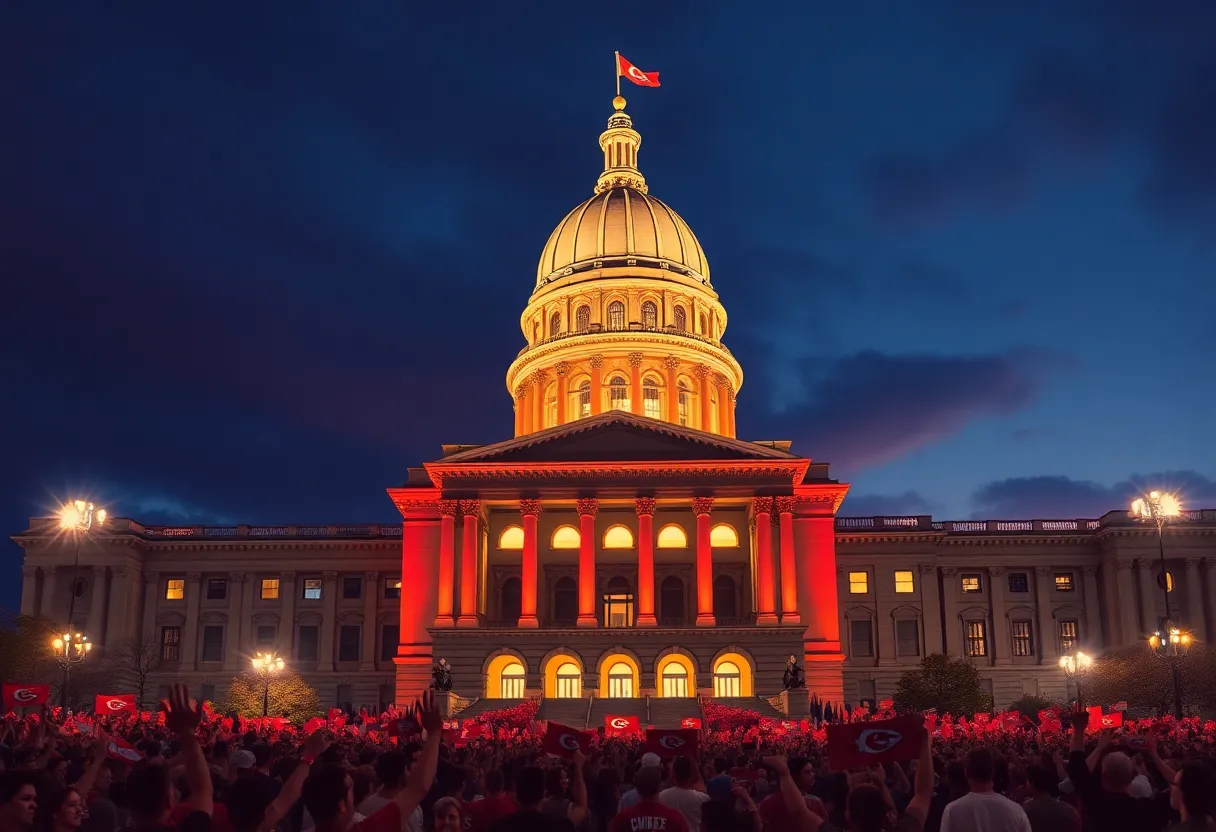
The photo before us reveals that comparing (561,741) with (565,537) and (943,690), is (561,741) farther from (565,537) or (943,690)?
(565,537)

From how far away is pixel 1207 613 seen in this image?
8675 cm

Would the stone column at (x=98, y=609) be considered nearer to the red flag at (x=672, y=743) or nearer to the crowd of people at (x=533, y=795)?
the crowd of people at (x=533, y=795)

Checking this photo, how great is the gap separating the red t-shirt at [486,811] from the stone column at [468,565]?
62.1m

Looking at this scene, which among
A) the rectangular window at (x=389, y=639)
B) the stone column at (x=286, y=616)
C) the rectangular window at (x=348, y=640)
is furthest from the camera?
the rectangular window at (x=348, y=640)

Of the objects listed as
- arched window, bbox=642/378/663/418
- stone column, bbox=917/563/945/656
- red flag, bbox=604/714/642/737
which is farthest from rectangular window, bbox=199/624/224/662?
red flag, bbox=604/714/642/737

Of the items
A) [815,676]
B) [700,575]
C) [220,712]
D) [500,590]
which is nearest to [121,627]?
[220,712]

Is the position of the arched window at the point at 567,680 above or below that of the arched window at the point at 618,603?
below

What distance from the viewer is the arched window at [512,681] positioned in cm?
7238

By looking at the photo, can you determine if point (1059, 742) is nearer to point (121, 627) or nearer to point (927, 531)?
point (927, 531)

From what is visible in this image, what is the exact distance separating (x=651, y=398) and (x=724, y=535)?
21.1 m

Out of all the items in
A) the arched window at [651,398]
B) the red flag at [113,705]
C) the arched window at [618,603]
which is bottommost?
the red flag at [113,705]

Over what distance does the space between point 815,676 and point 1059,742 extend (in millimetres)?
46632

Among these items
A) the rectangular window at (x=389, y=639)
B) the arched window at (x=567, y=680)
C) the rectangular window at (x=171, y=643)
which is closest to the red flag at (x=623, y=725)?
the arched window at (x=567, y=680)

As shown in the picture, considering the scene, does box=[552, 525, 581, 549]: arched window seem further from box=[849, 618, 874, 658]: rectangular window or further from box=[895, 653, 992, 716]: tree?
box=[849, 618, 874, 658]: rectangular window
